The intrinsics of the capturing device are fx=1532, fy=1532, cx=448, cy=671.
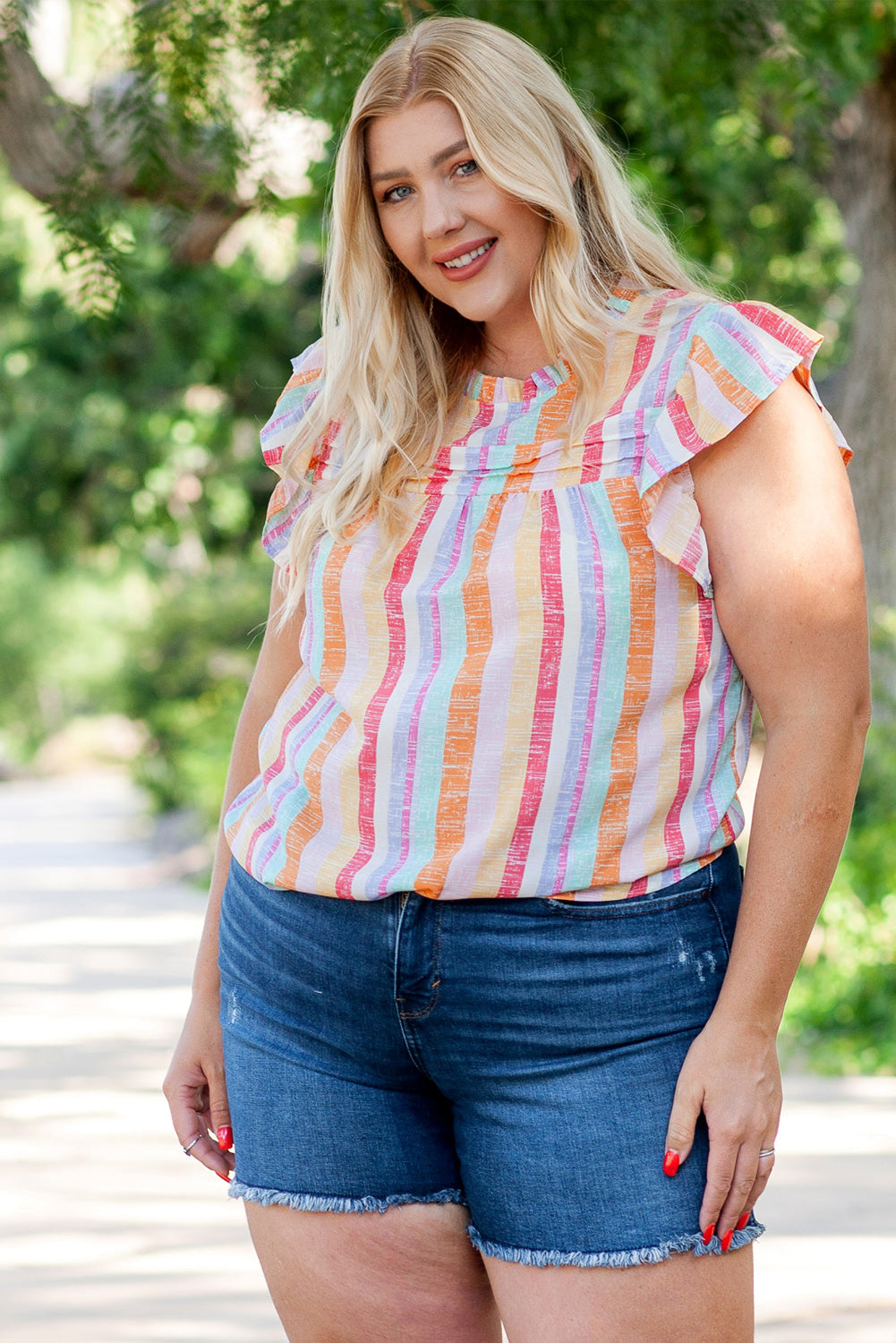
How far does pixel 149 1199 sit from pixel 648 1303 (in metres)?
3.12

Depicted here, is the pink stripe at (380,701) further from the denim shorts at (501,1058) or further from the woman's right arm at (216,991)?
the woman's right arm at (216,991)

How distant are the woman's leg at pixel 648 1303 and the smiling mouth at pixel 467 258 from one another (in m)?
1.04

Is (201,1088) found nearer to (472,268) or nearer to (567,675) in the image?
(567,675)

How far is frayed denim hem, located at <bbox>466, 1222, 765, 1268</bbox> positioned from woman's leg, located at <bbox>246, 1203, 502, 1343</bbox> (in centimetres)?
14

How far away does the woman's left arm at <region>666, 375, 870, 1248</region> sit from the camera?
1.41m

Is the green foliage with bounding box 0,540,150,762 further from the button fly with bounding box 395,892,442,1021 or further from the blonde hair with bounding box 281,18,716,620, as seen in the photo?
the button fly with bounding box 395,892,442,1021

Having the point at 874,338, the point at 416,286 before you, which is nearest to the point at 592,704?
the point at 416,286

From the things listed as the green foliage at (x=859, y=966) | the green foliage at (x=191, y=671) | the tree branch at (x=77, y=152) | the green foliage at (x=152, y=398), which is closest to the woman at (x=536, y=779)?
the tree branch at (x=77, y=152)

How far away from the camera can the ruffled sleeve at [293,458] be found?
1790 mm

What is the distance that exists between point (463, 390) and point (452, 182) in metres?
0.22

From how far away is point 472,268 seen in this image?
5.48 ft

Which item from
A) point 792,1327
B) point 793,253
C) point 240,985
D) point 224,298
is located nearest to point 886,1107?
point 792,1327

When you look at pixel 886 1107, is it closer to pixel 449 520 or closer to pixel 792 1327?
pixel 792 1327

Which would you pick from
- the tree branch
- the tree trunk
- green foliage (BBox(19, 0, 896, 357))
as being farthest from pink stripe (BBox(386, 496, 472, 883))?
the tree trunk
